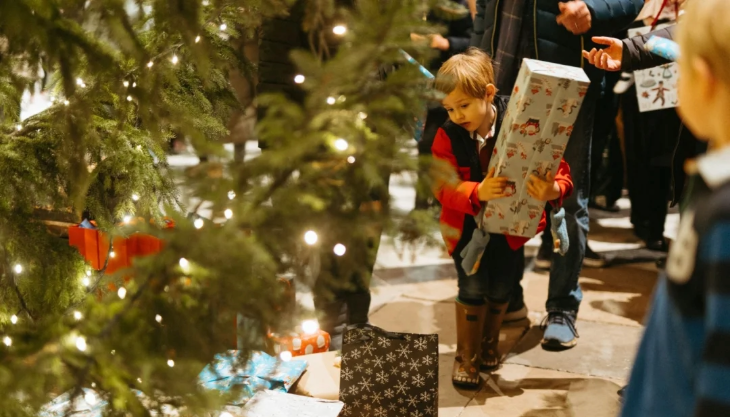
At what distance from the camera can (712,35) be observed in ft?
2.93

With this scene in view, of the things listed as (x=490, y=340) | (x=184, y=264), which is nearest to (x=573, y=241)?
(x=490, y=340)

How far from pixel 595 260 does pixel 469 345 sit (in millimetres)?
1757

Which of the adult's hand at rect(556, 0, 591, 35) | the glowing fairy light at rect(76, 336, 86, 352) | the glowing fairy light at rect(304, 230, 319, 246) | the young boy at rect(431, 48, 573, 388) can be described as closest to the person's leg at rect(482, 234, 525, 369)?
the young boy at rect(431, 48, 573, 388)

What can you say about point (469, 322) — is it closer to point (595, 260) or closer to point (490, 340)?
point (490, 340)

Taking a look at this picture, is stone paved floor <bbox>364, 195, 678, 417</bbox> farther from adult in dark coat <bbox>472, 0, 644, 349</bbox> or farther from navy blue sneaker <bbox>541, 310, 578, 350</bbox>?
adult in dark coat <bbox>472, 0, 644, 349</bbox>

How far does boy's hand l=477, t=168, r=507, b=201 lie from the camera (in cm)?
226

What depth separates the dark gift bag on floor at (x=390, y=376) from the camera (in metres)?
2.29

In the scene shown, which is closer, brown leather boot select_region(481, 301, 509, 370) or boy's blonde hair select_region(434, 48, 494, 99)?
boy's blonde hair select_region(434, 48, 494, 99)

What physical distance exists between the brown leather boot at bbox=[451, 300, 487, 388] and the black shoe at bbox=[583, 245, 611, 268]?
1.64 meters

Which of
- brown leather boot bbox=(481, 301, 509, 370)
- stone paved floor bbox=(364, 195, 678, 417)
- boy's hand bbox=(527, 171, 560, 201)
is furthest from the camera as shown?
brown leather boot bbox=(481, 301, 509, 370)

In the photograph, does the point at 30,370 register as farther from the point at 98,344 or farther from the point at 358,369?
the point at 358,369

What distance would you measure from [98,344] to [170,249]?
0.70 feet

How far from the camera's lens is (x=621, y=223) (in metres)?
4.95

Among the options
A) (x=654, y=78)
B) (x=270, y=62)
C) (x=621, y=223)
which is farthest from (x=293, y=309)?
(x=621, y=223)
